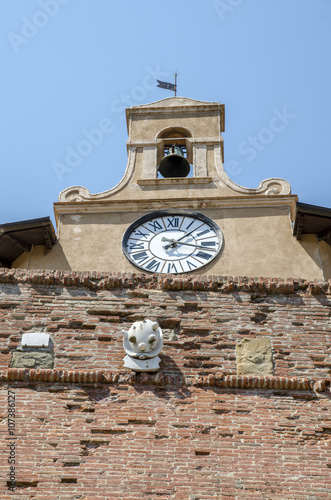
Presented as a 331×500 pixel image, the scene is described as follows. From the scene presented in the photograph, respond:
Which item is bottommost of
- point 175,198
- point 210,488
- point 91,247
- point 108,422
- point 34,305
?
point 210,488

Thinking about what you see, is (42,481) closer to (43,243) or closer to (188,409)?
(188,409)

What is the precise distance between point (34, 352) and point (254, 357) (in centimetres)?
279

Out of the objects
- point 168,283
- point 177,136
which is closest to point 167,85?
point 177,136

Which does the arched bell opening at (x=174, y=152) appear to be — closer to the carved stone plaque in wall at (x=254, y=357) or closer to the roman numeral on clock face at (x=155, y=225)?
the roman numeral on clock face at (x=155, y=225)

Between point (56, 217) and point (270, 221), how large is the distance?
13.8 ft

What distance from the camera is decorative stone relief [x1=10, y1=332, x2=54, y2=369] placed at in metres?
12.6

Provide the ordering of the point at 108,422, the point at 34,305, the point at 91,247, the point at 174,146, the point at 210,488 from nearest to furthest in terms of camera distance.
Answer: the point at 210,488 < the point at 108,422 < the point at 34,305 < the point at 91,247 < the point at 174,146

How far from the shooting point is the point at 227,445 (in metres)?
11.5

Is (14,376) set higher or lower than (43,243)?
lower

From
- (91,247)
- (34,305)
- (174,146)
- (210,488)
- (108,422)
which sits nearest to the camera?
(210,488)

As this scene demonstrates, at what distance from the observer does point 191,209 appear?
19234 mm

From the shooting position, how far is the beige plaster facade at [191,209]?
1806cm

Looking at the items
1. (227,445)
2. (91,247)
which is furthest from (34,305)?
(91,247)

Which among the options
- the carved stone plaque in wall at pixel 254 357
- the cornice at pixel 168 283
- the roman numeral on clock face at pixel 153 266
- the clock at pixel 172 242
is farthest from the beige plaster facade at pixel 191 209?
the carved stone plaque in wall at pixel 254 357
